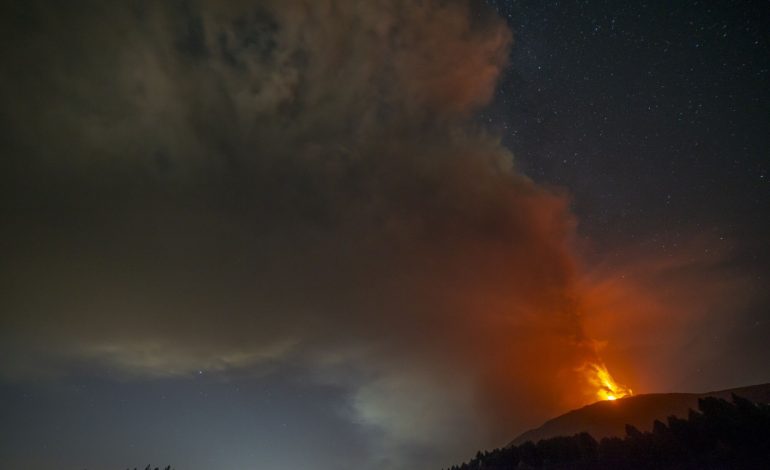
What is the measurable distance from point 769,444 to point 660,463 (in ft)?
22.2

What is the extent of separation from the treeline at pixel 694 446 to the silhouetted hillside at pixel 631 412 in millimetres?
63727

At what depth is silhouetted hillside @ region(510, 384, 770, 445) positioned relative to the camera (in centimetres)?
8512

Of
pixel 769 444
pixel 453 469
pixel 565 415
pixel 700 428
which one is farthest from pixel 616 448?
pixel 565 415

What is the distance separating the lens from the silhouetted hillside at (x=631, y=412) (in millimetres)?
85125

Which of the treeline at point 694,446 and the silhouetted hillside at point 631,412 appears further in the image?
the silhouetted hillside at point 631,412

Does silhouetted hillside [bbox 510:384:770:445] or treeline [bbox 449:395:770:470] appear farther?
silhouetted hillside [bbox 510:384:770:445]

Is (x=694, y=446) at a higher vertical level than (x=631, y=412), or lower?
lower

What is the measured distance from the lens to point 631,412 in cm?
9362

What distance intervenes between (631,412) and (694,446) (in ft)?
258

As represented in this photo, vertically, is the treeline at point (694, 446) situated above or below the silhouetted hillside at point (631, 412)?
below

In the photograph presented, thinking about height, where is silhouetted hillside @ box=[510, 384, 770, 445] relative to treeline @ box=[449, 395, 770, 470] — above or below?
above

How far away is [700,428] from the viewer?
29500mm

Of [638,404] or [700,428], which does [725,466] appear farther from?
[638,404]

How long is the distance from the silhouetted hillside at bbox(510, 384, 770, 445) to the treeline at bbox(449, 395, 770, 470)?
2509 inches
